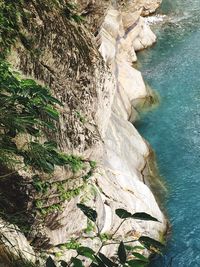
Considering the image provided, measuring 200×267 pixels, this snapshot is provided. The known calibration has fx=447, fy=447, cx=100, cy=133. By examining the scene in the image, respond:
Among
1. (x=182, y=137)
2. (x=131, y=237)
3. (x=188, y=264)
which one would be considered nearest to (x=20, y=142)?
(x=131, y=237)

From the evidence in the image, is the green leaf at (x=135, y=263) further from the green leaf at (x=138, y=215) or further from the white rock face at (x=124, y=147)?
the white rock face at (x=124, y=147)

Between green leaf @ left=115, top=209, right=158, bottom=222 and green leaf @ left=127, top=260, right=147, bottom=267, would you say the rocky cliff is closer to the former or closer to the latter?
green leaf @ left=115, top=209, right=158, bottom=222

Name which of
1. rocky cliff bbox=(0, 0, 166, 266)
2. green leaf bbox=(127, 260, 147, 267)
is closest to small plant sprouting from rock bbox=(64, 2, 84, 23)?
rocky cliff bbox=(0, 0, 166, 266)

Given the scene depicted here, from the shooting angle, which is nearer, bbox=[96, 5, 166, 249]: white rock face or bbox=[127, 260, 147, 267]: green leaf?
bbox=[127, 260, 147, 267]: green leaf

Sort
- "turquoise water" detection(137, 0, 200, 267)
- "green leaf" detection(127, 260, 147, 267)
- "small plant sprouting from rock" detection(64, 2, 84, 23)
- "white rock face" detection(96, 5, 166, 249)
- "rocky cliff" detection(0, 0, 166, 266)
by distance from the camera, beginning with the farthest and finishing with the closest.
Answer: "turquoise water" detection(137, 0, 200, 267)
"white rock face" detection(96, 5, 166, 249)
"small plant sprouting from rock" detection(64, 2, 84, 23)
"rocky cliff" detection(0, 0, 166, 266)
"green leaf" detection(127, 260, 147, 267)

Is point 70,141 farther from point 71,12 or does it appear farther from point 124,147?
point 124,147

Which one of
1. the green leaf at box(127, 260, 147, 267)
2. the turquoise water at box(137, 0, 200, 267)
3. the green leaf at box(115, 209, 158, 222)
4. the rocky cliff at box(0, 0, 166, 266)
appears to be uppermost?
the green leaf at box(115, 209, 158, 222)

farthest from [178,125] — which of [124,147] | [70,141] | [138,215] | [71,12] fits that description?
[138,215]

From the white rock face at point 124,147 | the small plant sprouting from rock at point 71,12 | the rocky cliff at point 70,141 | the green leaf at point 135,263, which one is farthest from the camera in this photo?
the white rock face at point 124,147

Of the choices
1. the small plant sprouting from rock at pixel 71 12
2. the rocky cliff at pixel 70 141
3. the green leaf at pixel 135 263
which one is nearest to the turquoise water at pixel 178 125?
the rocky cliff at pixel 70 141
